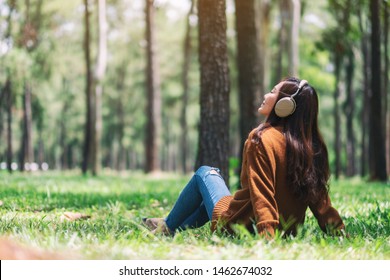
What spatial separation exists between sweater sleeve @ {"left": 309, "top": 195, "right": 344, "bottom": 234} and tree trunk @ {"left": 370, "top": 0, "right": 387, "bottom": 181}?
11.9 m

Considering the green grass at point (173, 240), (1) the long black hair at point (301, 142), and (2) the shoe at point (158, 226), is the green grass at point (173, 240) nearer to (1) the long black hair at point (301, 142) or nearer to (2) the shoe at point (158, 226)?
(2) the shoe at point (158, 226)

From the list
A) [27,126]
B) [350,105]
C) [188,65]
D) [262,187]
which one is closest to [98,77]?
[27,126]

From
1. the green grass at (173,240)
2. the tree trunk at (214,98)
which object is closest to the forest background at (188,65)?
the tree trunk at (214,98)

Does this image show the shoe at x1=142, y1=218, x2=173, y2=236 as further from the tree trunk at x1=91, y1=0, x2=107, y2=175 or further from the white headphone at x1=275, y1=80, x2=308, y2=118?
the tree trunk at x1=91, y1=0, x2=107, y2=175

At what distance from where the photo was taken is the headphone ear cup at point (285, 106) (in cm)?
463

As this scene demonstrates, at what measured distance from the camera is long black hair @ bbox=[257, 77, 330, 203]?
4.64 m

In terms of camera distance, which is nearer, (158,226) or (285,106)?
(285,106)

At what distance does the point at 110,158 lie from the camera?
2003 inches

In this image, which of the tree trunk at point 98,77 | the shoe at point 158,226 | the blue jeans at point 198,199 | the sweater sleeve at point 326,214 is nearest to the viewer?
the sweater sleeve at point 326,214

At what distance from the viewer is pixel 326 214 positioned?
194 inches

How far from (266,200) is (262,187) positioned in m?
0.10

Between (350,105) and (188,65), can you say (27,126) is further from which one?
(350,105)

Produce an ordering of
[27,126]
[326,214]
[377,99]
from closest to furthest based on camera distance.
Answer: [326,214], [377,99], [27,126]

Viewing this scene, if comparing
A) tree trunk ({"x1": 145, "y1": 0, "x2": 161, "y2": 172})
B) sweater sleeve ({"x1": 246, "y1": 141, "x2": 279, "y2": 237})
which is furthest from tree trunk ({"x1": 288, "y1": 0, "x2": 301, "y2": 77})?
sweater sleeve ({"x1": 246, "y1": 141, "x2": 279, "y2": 237})
